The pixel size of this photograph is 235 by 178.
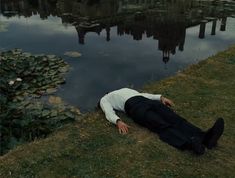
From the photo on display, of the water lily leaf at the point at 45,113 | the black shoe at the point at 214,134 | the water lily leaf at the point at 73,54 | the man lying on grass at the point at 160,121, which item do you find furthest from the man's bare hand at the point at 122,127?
the water lily leaf at the point at 73,54

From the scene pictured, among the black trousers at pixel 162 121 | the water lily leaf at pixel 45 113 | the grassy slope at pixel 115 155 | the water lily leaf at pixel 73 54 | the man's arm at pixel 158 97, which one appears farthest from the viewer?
the water lily leaf at pixel 73 54

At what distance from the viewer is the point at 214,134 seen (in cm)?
616

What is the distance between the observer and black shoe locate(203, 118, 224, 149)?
19.8 feet

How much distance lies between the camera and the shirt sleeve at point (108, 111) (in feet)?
23.4

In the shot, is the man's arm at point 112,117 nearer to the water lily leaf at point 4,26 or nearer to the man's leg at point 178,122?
the man's leg at point 178,122

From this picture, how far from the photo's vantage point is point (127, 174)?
5785mm

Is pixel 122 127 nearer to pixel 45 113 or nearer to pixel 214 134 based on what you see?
pixel 214 134

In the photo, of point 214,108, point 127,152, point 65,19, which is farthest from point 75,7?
point 127,152

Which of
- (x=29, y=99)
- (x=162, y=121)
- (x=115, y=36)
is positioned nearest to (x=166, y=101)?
(x=162, y=121)

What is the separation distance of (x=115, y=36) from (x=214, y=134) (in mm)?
11088

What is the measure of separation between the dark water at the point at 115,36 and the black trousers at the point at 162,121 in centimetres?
304

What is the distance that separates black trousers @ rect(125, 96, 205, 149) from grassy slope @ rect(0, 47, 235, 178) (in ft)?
0.47

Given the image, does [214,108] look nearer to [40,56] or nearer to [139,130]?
[139,130]

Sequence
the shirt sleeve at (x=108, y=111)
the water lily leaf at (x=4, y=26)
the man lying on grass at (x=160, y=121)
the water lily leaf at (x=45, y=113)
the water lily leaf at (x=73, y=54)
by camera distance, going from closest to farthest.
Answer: the man lying on grass at (x=160, y=121) → the shirt sleeve at (x=108, y=111) → the water lily leaf at (x=45, y=113) → the water lily leaf at (x=73, y=54) → the water lily leaf at (x=4, y=26)
